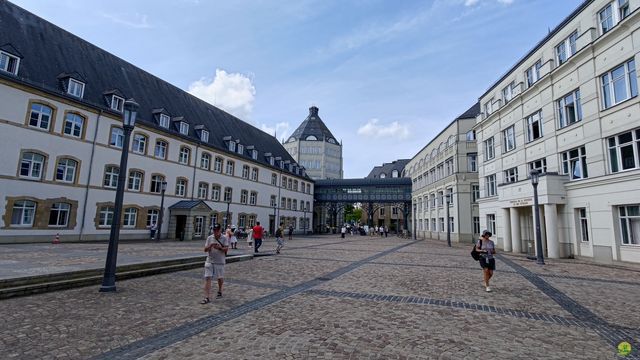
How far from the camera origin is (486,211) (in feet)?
92.1

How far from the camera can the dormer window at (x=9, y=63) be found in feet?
64.6

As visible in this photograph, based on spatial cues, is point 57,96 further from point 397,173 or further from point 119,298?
point 397,173

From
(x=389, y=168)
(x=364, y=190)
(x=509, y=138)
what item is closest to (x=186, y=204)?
(x=509, y=138)

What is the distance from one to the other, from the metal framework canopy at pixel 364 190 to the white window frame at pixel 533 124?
37360mm

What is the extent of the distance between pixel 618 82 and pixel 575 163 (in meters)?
4.73

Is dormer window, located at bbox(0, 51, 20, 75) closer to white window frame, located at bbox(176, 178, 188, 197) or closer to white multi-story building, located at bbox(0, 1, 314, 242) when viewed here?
white multi-story building, located at bbox(0, 1, 314, 242)

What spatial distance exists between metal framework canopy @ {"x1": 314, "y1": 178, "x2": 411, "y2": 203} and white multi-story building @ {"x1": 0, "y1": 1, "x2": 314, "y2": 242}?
26107mm

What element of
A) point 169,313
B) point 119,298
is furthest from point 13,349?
point 119,298

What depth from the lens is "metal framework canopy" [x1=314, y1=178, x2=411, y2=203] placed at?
60.2 metres

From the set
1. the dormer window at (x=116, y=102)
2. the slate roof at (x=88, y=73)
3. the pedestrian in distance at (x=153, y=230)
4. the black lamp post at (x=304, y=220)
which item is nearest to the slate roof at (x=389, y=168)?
the black lamp post at (x=304, y=220)

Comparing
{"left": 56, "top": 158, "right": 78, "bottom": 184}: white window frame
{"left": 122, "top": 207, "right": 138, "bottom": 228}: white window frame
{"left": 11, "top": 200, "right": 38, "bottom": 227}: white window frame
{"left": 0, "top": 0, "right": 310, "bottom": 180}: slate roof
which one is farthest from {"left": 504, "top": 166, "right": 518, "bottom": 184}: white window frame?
{"left": 11, "top": 200, "right": 38, "bottom": 227}: white window frame

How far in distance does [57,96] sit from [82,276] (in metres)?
19.0

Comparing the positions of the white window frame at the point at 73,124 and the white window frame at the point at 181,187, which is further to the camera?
the white window frame at the point at 181,187

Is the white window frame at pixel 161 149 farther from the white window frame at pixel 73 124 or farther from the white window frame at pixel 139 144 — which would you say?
the white window frame at pixel 73 124
